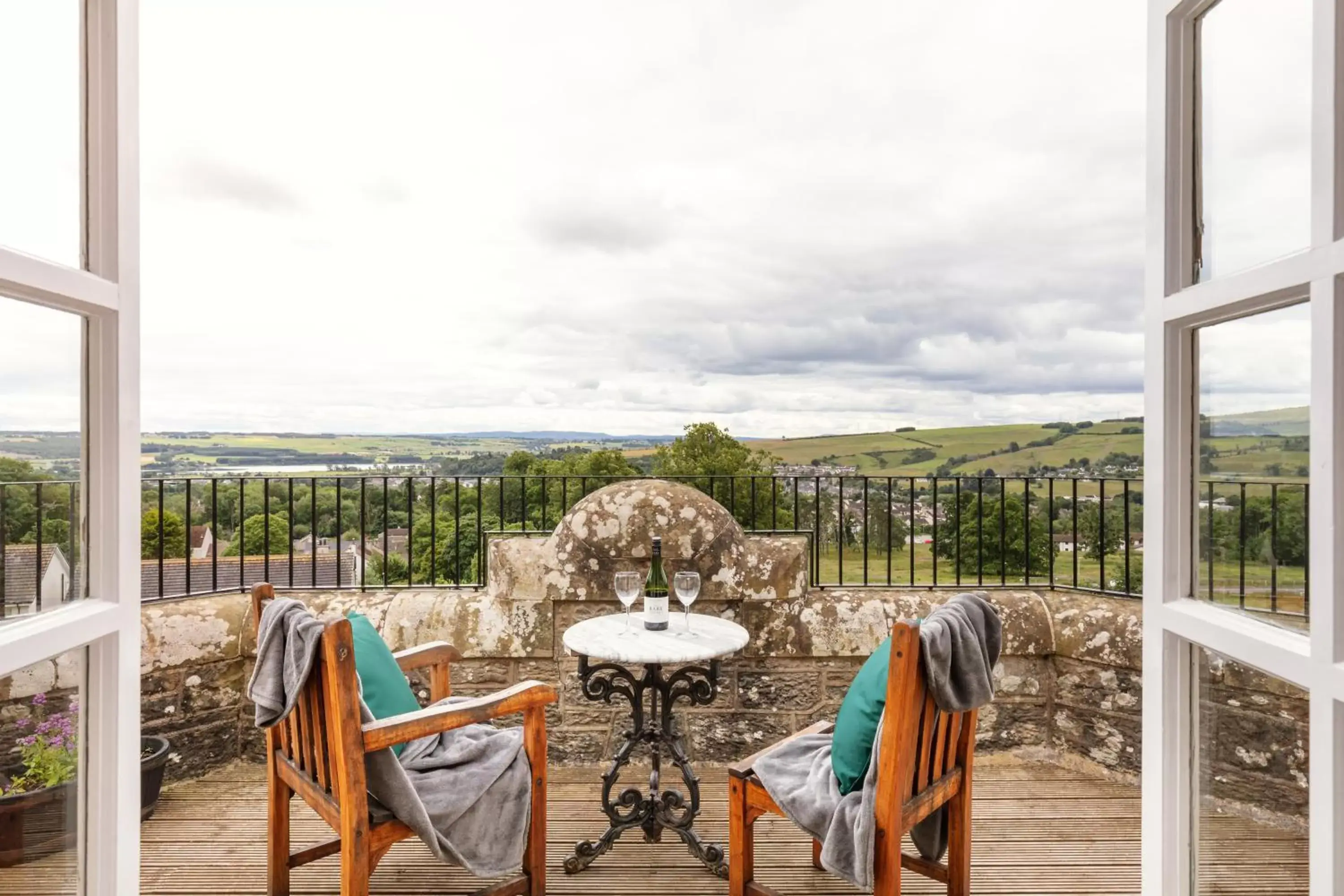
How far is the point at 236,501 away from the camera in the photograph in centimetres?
331

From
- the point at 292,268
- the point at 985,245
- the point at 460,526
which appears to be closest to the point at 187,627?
the point at 460,526

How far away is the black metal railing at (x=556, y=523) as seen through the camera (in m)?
3.17

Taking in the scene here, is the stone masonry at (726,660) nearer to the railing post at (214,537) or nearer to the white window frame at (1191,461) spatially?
the railing post at (214,537)

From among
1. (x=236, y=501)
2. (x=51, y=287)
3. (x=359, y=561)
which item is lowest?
(x=359, y=561)

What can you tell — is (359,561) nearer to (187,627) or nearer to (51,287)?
(187,627)

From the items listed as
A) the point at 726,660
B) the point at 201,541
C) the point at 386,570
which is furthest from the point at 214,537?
the point at 726,660

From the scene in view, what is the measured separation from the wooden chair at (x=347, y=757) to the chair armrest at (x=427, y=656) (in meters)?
0.02

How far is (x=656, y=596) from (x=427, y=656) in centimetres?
82

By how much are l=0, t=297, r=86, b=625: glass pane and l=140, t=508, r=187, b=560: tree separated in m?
2.77

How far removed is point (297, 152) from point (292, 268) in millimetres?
711

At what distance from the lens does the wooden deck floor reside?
7.34 feet

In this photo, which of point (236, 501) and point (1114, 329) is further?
point (1114, 329)

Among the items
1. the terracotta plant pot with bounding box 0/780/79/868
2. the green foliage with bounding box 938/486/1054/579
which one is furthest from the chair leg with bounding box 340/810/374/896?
the green foliage with bounding box 938/486/1054/579

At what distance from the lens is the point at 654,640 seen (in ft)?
7.72
